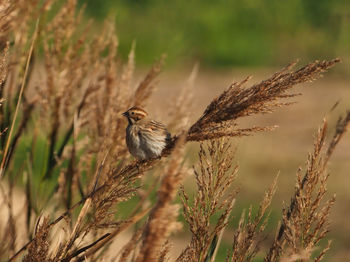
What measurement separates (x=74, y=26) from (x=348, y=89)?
8.43 m

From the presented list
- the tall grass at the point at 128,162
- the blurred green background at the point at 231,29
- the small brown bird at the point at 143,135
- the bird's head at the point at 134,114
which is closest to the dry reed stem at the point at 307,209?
the tall grass at the point at 128,162

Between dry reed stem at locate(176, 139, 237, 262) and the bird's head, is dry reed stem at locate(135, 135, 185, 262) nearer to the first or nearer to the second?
dry reed stem at locate(176, 139, 237, 262)

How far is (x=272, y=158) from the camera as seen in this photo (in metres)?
8.53

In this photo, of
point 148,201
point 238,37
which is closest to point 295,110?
point 238,37

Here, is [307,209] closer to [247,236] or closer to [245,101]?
[247,236]

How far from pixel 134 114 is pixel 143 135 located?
0.50ft

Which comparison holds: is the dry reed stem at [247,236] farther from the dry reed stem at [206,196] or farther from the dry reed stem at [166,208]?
the dry reed stem at [166,208]

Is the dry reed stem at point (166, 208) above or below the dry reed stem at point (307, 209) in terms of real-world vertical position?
below

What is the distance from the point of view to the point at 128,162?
2318 mm

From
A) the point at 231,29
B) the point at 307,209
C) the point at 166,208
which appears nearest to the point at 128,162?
the point at 307,209

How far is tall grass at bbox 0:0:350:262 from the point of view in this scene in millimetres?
1857

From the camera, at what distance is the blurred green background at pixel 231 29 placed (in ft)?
39.8

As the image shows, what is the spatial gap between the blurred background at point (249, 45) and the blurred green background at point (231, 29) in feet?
0.06

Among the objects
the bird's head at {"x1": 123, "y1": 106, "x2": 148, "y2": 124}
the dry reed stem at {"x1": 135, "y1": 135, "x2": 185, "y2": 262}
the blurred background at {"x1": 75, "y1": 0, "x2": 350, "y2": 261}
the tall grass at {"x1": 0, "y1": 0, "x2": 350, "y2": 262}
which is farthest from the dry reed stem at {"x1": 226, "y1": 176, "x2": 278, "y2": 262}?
the blurred background at {"x1": 75, "y1": 0, "x2": 350, "y2": 261}
